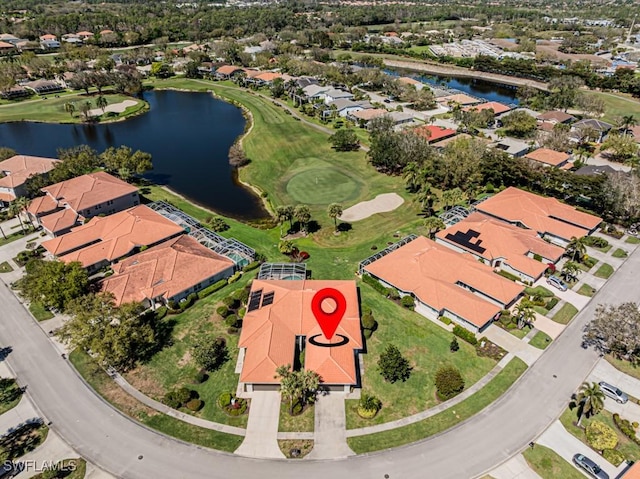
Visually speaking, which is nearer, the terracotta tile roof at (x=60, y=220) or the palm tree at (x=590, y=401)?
the palm tree at (x=590, y=401)

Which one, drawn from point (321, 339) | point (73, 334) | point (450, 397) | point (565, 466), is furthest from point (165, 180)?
point (565, 466)

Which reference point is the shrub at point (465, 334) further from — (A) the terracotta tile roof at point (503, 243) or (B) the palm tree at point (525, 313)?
(A) the terracotta tile roof at point (503, 243)

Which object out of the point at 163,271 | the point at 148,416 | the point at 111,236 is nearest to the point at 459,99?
the point at 111,236

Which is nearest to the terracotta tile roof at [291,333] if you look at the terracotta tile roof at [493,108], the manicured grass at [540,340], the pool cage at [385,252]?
the pool cage at [385,252]

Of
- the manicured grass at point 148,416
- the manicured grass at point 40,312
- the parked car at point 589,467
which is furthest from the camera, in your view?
the manicured grass at point 40,312

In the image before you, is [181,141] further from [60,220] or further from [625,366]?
[625,366]
